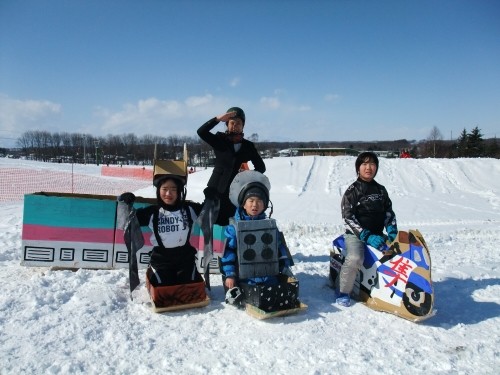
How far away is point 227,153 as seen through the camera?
4641 millimetres

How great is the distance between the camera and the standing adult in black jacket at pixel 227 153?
452 centimetres

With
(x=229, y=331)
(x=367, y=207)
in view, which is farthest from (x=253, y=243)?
(x=367, y=207)

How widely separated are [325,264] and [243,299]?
2.37m

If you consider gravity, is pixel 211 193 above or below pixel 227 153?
below

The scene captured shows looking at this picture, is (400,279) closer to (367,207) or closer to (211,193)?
(367,207)

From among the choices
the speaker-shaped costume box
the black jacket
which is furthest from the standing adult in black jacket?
the black jacket

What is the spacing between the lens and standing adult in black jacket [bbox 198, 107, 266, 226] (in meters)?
4.52

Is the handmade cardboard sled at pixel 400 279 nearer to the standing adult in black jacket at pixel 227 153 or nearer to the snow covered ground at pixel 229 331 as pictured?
the snow covered ground at pixel 229 331

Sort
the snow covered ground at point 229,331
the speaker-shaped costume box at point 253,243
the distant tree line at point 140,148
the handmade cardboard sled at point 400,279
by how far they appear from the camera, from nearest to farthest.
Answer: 1. the snow covered ground at point 229,331
2. the handmade cardboard sled at point 400,279
3. the speaker-shaped costume box at point 253,243
4. the distant tree line at point 140,148

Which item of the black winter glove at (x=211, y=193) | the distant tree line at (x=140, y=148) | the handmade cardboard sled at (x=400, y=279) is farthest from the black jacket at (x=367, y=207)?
the distant tree line at (x=140, y=148)

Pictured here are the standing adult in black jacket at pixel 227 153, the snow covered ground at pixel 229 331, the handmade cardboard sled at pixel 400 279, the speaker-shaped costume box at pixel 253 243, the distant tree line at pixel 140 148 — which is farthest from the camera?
Answer: the distant tree line at pixel 140 148

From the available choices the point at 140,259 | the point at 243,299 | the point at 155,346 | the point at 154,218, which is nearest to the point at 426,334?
the point at 243,299

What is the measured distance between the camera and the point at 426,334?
358 centimetres

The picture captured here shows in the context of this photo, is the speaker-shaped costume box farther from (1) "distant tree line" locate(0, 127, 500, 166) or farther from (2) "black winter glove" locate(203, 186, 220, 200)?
(1) "distant tree line" locate(0, 127, 500, 166)
